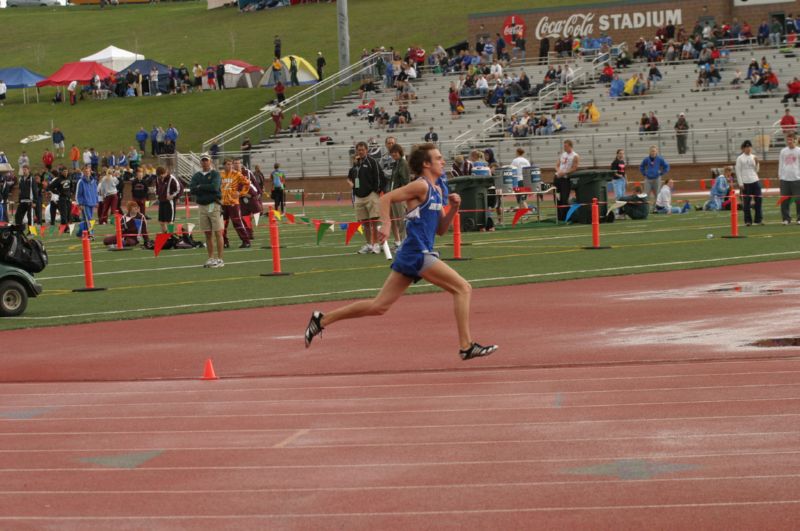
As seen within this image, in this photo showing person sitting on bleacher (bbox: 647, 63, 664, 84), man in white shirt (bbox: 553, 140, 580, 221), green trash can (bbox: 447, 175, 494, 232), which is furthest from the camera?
person sitting on bleacher (bbox: 647, 63, 664, 84)

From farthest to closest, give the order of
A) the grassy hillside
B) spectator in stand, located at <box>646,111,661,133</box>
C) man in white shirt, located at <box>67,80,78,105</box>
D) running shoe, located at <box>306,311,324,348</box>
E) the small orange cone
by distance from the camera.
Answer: man in white shirt, located at <box>67,80,78,105</box> → the grassy hillside → spectator in stand, located at <box>646,111,661,133</box> → running shoe, located at <box>306,311,324,348</box> → the small orange cone

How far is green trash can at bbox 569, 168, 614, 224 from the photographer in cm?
3025

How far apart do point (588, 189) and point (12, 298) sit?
1615cm

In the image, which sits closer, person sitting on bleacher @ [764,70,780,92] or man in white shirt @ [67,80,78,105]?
person sitting on bleacher @ [764,70,780,92]

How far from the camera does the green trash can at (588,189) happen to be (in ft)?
99.2

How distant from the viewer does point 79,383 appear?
12.2 m

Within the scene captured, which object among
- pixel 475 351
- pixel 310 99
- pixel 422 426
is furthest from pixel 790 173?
pixel 310 99

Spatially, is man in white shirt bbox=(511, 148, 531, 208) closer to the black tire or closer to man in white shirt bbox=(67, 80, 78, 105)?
the black tire

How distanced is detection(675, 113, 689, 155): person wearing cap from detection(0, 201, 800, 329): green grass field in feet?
46.8

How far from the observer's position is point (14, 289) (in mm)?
17328

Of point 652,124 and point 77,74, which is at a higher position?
point 77,74

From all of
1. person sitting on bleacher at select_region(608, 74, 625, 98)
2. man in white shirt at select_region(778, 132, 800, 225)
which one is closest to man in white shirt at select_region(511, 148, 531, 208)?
man in white shirt at select_region(778, 132, 800, 225)

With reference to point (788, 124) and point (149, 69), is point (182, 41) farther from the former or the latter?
point (788, 124)

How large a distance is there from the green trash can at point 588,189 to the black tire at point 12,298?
15.5 m
